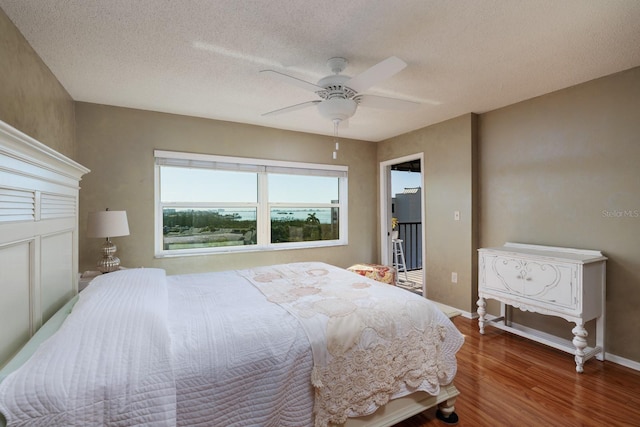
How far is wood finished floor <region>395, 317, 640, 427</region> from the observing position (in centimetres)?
186

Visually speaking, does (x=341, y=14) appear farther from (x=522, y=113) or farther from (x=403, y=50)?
(x=522, y=113)

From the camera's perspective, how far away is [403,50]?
6.84 ft

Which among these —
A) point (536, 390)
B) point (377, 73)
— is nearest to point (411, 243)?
point (536, 390)

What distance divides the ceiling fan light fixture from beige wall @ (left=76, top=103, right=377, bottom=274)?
1.68 metres

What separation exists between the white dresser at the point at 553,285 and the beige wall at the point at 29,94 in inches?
152

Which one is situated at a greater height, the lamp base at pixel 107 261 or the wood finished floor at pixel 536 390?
the lamp base at pixel 107 261

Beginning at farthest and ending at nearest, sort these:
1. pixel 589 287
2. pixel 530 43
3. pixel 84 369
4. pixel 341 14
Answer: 1. pixel 589 287
2. pixel 530 43
3. pixel 341 14
4. pixel 84 369

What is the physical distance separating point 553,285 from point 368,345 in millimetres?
1951

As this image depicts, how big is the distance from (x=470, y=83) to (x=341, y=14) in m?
1.53

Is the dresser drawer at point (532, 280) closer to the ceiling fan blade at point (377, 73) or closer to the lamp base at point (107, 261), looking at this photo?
the ceiling fan blade at point (377, 73)

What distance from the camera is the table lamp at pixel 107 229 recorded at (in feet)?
8.96

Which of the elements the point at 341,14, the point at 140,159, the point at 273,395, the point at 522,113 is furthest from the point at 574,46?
the point at 140,159

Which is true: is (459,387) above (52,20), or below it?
below

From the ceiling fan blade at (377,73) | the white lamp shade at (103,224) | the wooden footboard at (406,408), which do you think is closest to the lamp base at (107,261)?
the white lamp shade at (103,224)
